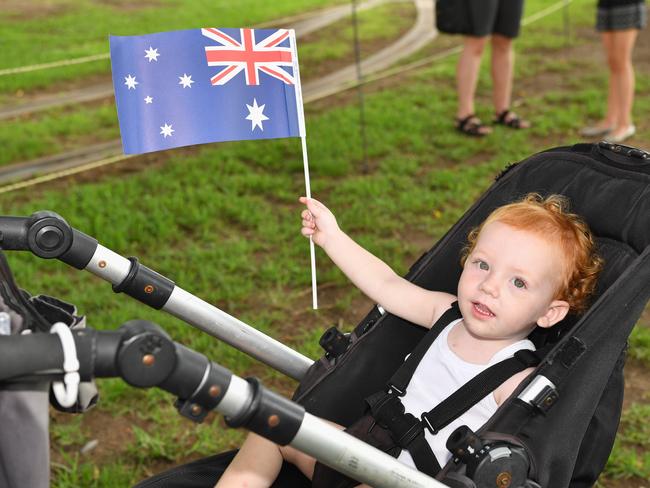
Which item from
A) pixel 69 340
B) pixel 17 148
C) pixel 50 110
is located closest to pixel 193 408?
pixel 69 340

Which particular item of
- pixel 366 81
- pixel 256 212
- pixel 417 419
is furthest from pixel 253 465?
pixel 366 81

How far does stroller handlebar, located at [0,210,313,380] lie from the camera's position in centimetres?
206

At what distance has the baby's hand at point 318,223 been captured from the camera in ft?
7.39

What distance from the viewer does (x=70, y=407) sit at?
1460 mm

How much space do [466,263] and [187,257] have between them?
2602 mm

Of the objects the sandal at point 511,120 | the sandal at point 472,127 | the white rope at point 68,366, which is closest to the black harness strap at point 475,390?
the white rope at point 68,366

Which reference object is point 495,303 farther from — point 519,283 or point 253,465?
point 253,465

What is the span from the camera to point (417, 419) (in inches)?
82.6

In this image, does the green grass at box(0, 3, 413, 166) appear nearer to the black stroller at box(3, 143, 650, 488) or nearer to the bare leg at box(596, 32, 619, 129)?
the bare leg at box(596, 32, 619, 129)

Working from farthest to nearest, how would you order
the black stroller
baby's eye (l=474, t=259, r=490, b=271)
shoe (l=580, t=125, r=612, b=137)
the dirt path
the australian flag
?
shoe (l=580, t=125, r=612, b=137) < the dirt path < baby's eye (l=474, t=259, r=490, b=271) < the australian flag < the black stroller

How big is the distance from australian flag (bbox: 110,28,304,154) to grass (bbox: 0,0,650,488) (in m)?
1.40

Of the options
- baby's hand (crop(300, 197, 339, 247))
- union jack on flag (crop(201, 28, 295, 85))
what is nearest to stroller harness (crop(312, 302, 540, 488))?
baby's hand (crop(300, 197, 339, 247))

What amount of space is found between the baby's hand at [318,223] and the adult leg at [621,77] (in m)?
4.20

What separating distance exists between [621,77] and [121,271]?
4.72 m
